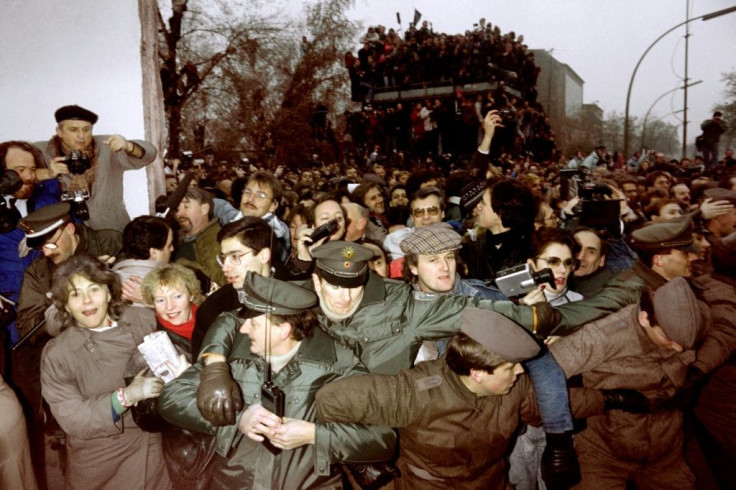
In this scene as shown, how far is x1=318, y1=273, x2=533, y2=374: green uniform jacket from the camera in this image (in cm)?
258

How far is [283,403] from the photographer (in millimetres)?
2152

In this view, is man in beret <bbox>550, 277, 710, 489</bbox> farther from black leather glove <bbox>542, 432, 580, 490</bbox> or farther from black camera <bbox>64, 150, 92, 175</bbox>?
black camera <bbox>64, 150, 92, 175</bbox>

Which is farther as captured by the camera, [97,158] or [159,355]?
[97,158]

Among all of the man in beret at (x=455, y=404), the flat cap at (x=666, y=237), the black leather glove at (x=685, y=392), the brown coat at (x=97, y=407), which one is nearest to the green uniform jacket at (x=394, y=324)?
the man in beret at (x=455, y=404)

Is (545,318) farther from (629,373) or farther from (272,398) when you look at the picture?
(272,398)

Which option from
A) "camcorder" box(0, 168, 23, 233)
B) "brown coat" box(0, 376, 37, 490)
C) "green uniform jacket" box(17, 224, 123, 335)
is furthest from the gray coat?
"brown coat" box(0, 376, 37, 490)

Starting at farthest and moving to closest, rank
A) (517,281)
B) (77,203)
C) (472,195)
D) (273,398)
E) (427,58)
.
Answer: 1. (427,58)
2. (472,195)
3. (77,203)
4. (517,281)
5. (273,398)

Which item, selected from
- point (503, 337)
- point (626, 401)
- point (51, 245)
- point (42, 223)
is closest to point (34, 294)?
point (51, 245)

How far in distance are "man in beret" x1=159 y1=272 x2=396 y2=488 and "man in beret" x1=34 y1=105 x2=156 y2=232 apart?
258cm

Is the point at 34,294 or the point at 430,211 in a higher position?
the point at 430,211

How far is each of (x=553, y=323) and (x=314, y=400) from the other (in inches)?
53.7

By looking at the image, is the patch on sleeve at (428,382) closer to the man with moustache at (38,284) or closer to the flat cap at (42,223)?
the man with moustache at (38,284)

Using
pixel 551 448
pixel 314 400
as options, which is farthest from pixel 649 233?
pixel 314 400

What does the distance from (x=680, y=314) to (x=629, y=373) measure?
467mm
